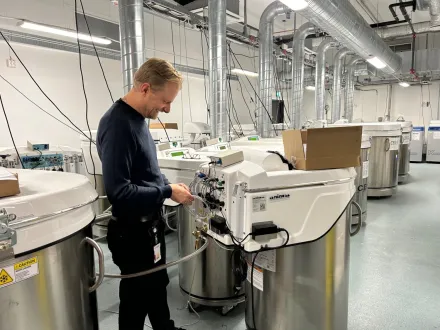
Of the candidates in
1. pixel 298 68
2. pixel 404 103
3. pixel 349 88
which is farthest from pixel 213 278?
pixel 404 103

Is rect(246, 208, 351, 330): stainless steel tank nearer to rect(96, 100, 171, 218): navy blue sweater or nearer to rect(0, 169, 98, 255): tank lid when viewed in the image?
rect(96, 100, 171, 218): navy blue sweater

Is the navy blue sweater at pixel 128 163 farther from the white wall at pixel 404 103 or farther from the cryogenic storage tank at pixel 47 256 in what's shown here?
the white wall at pixel 404 103

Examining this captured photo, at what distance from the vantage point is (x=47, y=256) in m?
0.86

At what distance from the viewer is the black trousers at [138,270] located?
1222mm

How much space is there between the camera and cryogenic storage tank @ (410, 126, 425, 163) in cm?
820

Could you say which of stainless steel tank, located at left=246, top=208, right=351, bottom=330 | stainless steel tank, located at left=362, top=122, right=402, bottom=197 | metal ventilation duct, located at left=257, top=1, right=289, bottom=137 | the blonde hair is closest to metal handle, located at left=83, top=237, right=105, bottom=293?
the blonde hair

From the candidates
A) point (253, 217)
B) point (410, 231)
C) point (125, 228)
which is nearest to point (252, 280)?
point (253, 217)

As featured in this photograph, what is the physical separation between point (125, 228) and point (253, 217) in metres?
0.50

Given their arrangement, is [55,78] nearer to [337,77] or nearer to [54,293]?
[54,293]

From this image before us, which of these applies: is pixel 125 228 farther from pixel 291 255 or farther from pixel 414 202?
pixel 414 202

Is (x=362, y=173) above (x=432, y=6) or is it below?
below

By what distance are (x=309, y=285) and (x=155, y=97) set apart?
1015 mm

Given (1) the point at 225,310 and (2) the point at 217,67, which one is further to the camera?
(2) the point at 217,67

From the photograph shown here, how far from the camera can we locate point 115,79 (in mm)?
4961
